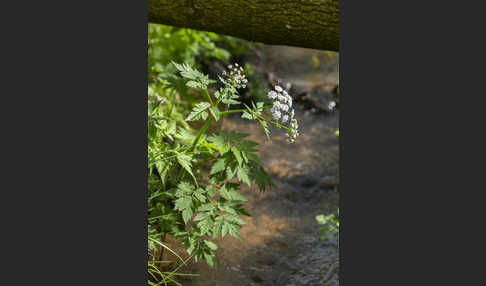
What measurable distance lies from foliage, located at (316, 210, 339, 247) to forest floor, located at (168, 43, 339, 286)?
0.14 ft

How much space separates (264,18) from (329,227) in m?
1.47

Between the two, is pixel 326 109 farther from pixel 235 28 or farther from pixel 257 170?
pixel 257 170

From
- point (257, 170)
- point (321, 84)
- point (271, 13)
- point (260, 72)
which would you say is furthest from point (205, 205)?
point (321, 84)

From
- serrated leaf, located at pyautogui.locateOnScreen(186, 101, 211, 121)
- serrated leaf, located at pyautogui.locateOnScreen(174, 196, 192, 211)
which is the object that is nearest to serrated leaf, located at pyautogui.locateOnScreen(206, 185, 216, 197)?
serrated leaf, located at pyautogui.locateOnScreen(174, 196, 192, 211)

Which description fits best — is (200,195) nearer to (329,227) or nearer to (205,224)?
(205,224)

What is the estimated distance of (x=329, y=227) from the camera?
2.98 meters

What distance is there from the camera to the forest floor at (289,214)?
8.17 ft

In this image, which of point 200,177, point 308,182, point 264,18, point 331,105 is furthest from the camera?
point 331,105

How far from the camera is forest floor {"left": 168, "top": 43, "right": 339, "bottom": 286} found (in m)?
2.49

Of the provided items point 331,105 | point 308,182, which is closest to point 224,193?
point 308,182

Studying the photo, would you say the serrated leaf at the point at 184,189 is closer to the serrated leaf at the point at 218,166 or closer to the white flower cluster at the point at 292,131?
the serrated leaf at the point at 218,166

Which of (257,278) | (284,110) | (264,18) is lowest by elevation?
(257,278)

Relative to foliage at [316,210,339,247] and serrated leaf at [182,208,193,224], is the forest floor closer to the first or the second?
foliage at [316,210,339,247]

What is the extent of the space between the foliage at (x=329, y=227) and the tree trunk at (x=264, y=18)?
1.16m
